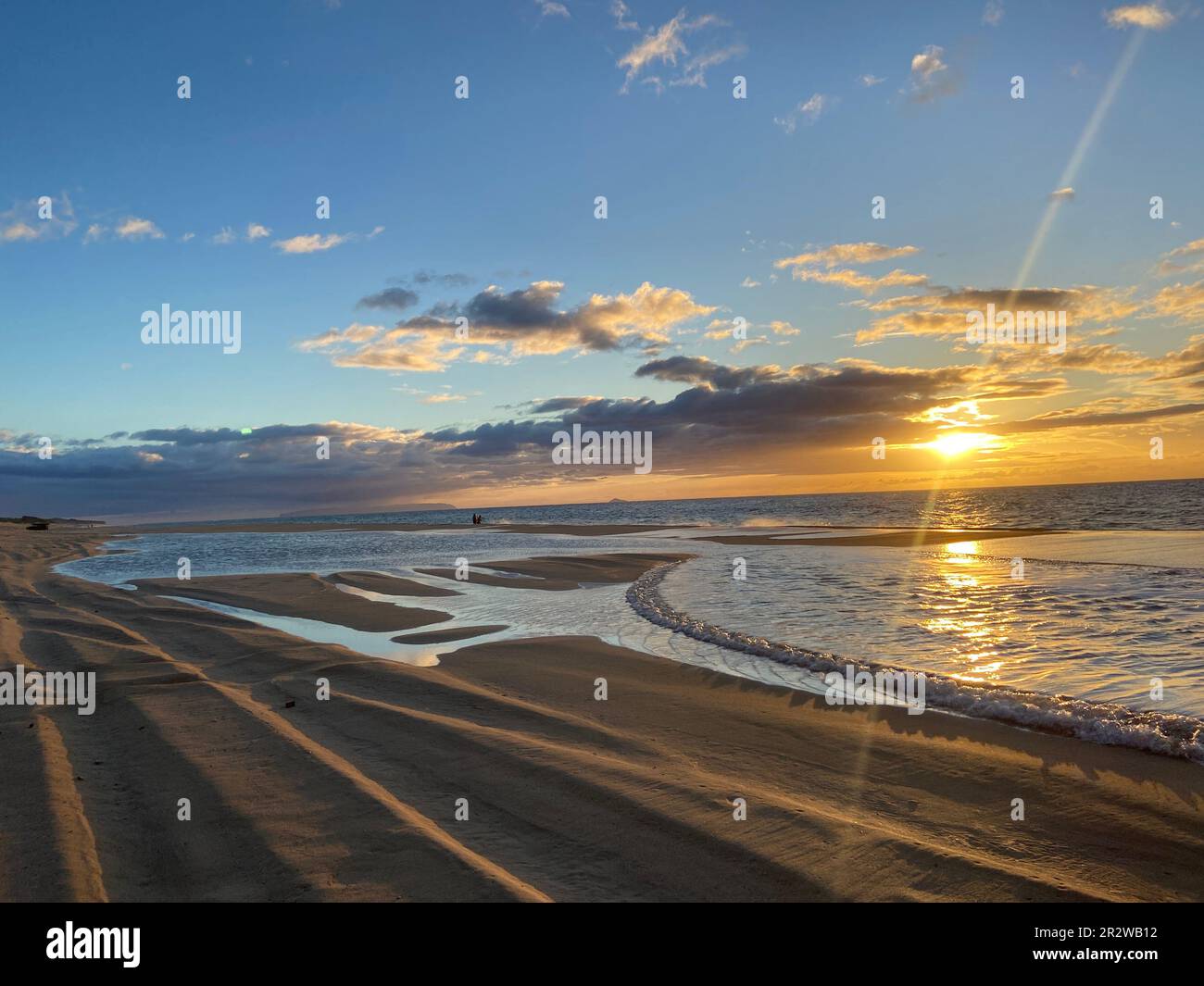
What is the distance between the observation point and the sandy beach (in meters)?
4.79

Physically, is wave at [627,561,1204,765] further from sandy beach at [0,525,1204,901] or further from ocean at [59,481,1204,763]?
sandy beach at [0,525,1204,901]

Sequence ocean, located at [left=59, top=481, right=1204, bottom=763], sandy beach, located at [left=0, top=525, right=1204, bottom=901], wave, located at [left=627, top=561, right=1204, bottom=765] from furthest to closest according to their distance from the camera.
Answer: ocean, located at [left=59, top=481, right=1204, bottom=763], wave, located at [left=627, top=561, right=1204, bottom=765], sandy beach, located at [left=0, top=525, right=1204, bottom=901]

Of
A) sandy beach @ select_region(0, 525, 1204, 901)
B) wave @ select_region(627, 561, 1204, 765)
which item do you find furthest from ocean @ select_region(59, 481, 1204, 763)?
sandy beach @ select_region(0, 525, 1204, 901)

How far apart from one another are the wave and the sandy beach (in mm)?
309

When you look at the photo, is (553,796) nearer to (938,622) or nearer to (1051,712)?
(1051,712)

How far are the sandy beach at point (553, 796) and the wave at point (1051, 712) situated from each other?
0.31 meters

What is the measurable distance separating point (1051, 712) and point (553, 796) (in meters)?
6.56

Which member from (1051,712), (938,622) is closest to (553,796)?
(1051,712)

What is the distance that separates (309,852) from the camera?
5074mm

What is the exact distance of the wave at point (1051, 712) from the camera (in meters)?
7.55

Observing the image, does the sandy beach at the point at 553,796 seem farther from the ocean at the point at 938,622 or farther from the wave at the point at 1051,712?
the ocean at the point at 938,622
